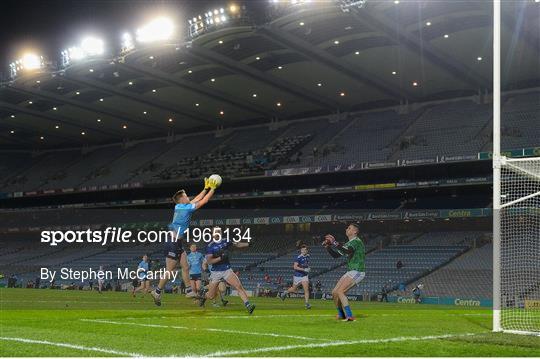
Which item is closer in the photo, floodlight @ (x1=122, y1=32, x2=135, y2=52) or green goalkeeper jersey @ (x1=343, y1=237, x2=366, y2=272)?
green goalkeeper jersey @ (x1=343, y1=237, x2=366, y2=272)

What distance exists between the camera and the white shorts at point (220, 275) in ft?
52.6

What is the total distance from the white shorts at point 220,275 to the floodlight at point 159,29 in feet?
85.2

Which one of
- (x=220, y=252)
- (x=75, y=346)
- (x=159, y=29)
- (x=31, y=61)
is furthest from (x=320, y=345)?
(x=31, y=61)

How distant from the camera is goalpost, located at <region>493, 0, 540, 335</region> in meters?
11.6

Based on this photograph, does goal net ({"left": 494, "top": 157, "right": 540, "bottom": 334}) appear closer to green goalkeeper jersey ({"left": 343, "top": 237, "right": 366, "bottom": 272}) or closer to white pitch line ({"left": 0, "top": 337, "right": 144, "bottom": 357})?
green goalkeeper jersey ({"left": 343, "top": 237, "right": 366, "bottom": 272})

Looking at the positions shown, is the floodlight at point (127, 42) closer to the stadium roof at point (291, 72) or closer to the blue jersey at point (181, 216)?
the stadium roof at point (291, 72)

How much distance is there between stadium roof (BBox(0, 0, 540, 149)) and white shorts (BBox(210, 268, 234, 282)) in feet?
68.0

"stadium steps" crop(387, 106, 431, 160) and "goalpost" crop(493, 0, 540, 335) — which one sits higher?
"stadium steps" crop(387, 106, 431, 160)

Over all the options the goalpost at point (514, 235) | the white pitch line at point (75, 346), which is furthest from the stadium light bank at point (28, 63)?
the white pitch line at point (75, 346)

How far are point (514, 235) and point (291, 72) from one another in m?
19.2

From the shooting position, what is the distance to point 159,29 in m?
39.8

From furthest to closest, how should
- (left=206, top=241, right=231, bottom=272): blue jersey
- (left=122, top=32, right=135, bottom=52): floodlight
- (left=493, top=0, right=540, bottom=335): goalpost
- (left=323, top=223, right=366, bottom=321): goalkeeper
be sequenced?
(left=122, top=32, right=135, bottom=52): floodlight → (left=206, top=241, right=231, bottom=272): blue jersey → (left=323, top=223, right=366, bottom=321): goalkeeper → (left=493, top=0, right=540, bottom=335): goalpost

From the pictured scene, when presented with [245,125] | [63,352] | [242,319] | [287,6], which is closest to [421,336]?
[242,319]

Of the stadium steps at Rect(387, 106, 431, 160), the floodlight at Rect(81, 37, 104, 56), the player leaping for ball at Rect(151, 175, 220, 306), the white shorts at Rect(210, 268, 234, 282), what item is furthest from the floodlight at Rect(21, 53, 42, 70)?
the player leaping for ball at Rect(151, 175, 220, 306)
